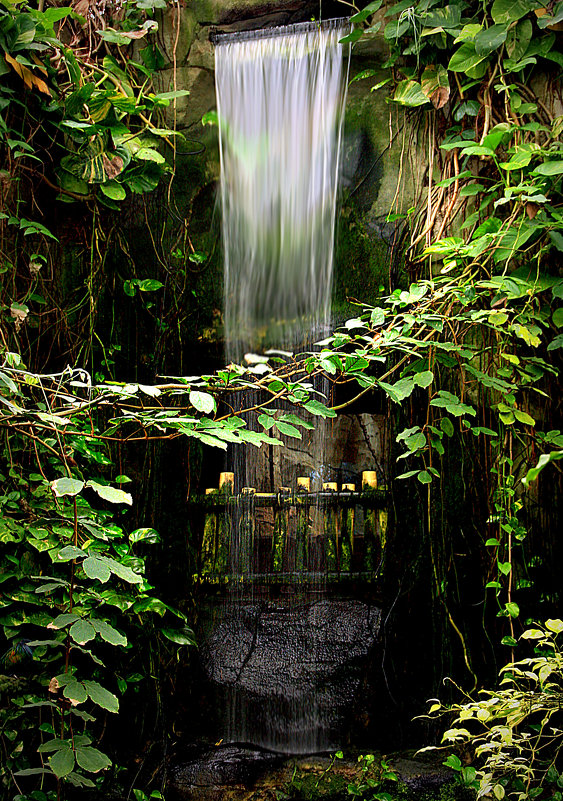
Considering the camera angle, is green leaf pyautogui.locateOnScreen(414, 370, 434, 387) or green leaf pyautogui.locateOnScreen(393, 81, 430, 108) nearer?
green leaf pyautogui.locateOnScreen(414, 370, 434, 387)

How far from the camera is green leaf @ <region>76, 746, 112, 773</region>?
5.08ft

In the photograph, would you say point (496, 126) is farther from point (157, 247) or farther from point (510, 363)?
point (157, 247)

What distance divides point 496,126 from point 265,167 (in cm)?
116

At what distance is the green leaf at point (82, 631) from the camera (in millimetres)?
1407

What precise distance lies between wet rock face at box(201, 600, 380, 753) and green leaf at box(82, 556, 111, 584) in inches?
76.7

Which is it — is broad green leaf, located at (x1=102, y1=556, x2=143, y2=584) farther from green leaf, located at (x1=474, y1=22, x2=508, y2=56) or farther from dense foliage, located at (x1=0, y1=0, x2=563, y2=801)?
green leaf, located at (x1=474, y1=22, x2=508, y2=56)

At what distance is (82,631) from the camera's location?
143cm

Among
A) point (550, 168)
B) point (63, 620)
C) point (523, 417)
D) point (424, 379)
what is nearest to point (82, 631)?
point (63, 620)

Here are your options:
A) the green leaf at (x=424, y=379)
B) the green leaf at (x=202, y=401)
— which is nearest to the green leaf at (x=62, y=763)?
the green leaf at (x=202, y=401)

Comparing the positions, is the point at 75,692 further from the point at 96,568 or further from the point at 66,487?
the point at 66,487

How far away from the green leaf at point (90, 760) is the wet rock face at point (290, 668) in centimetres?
169

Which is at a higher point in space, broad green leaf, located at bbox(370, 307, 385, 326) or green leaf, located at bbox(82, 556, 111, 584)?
broad green leaf, located at bbox(370, 307, 385, 326)

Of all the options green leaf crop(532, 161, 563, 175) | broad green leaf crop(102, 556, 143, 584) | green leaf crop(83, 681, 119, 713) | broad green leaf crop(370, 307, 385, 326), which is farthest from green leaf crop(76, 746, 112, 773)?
green leaf crop(532, 161, 563, 175)

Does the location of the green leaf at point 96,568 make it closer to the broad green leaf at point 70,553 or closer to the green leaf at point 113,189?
the broad green leaf at point 70,553
